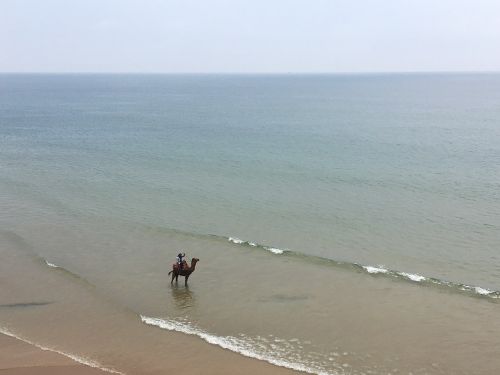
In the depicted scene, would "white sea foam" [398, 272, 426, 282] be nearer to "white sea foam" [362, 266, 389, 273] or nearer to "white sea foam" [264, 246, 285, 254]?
"white sea foam" [362, 266, 389, 273]

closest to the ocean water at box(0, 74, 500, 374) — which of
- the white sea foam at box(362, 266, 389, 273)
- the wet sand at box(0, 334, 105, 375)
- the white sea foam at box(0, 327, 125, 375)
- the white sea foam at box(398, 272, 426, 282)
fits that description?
the white sea foam at box(398, 272, 426, 282)

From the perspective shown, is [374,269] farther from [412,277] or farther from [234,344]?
[234,344]

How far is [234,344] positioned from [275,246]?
11.1m

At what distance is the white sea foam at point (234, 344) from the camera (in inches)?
635

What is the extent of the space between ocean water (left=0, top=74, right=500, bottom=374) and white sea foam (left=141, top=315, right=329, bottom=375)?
8 cm

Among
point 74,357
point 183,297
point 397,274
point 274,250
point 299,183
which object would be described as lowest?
point 74,357

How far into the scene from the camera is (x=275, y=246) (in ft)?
92.3

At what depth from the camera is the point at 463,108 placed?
377 feet

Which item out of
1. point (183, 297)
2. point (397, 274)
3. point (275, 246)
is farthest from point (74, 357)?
point (397, 274)

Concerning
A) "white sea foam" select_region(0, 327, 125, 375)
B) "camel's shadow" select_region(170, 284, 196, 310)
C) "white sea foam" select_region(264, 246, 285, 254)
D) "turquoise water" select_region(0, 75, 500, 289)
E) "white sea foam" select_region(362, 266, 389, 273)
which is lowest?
"white sea foam" select_region(0, 327, 125, 375)

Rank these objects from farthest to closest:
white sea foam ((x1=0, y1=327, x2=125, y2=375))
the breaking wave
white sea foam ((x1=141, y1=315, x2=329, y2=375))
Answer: the breaking wave → white sea foam ((x1=141, y1=315, x2=329, y2=375)) → white sea foam ((x1=0, y1=327, x2=125, y2=375))

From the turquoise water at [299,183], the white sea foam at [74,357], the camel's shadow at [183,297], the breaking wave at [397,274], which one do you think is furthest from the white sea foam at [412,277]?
the white sea foam at [74,357]

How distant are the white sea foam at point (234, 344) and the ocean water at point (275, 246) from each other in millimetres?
76

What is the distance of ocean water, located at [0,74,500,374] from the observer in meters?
18.0
